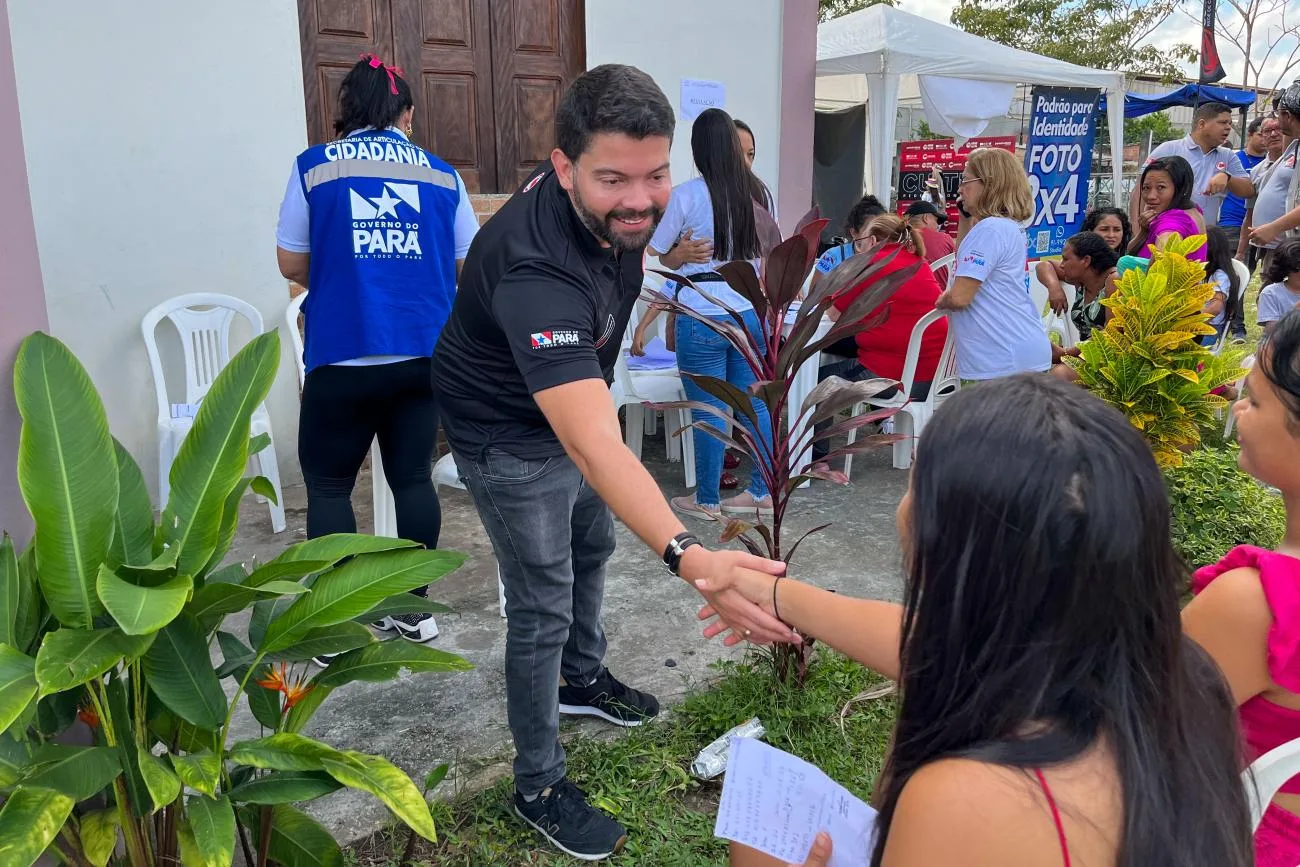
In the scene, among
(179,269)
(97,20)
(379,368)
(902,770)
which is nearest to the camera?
(902,770)

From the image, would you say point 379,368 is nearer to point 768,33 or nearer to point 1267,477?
point 1267,477

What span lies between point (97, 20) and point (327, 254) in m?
1.94

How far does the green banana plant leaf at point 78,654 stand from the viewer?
1.47 meters

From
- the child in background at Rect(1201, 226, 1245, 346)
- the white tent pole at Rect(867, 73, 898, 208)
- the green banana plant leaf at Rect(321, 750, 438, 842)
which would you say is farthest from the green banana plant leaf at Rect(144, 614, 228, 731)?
the white tent pole at Rect(867, 73, 898, 208)

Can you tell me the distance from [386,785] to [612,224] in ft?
3.95

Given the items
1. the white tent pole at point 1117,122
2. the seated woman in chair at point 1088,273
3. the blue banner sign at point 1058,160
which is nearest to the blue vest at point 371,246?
the seated woman in chair at point 1088,273

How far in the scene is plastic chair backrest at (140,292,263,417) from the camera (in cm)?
444

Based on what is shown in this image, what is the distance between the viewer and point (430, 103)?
5234 mm

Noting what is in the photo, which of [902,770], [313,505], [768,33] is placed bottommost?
[313,505]

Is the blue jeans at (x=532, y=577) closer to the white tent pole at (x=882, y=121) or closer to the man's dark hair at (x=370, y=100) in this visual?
the man's dark hair at (x=370, y=100)

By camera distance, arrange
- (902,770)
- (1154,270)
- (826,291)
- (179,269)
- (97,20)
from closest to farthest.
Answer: (902,770) < (826,291) < (1154,270) < (97,20) < (179,269)

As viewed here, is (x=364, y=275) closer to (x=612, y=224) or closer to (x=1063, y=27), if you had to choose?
(x=612, y=224)

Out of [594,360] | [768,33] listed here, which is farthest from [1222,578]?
[768,33]

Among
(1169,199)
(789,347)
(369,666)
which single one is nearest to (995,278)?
(1169,199)
